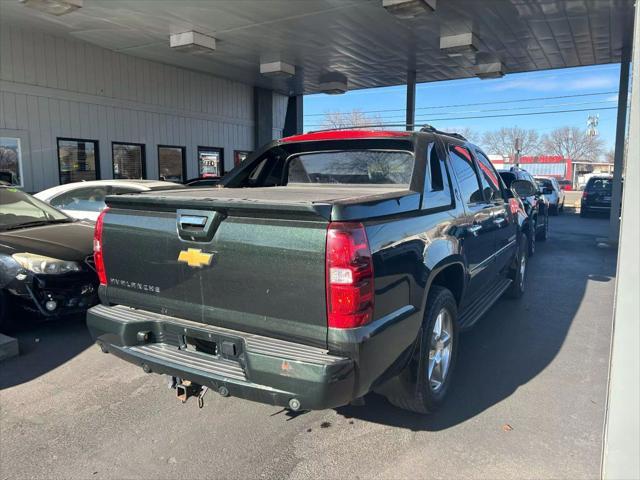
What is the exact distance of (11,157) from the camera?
11.0m

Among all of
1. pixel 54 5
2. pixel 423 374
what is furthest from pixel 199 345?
pixel 54 5

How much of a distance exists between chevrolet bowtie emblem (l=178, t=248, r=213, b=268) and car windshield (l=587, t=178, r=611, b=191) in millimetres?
19209

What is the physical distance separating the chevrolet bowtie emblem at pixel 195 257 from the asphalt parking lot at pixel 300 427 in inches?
47.1

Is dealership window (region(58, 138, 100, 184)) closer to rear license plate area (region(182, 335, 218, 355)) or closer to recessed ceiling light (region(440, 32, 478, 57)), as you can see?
recessed ceiling light (region(440, 32, 478, 57))

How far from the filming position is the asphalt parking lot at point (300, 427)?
294 centimetres

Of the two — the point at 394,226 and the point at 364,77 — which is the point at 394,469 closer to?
the point at 394,226

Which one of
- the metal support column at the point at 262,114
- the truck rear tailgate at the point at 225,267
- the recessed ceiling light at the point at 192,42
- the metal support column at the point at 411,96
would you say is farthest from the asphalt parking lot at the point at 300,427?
the metal support column at the point at 262,114

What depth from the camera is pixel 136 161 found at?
14.0 m

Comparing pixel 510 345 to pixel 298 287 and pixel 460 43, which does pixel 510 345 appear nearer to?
pixel 298 287

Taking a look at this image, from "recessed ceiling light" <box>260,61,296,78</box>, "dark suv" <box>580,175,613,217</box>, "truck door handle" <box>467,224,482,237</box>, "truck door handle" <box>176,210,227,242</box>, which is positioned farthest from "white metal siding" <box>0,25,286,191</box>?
"dark suv" <box>580,175,613,217</box>

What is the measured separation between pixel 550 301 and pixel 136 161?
11.5m

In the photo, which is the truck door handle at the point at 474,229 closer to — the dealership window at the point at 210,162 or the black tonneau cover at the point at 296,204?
the black tonneau cover at the point at 296,204

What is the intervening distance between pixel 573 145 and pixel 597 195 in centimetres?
7557

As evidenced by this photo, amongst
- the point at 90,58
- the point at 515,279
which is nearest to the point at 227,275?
the point at 515,279
